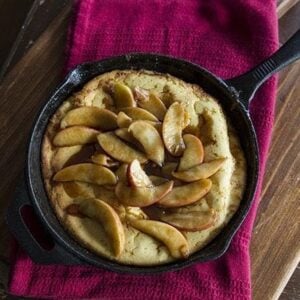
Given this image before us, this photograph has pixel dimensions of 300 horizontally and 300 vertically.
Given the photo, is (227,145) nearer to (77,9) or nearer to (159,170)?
(159,170)

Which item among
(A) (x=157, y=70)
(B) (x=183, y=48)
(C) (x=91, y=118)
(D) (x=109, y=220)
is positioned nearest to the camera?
(D) (x=109, y=220)

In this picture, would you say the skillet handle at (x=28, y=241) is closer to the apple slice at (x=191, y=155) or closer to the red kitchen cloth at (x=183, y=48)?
the red kitchen cloth at (x=183, y=48)

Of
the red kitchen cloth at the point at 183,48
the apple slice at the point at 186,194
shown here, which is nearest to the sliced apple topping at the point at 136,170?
the apple slice at the point at 186,194

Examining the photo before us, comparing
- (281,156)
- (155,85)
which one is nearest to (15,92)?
(155,85)

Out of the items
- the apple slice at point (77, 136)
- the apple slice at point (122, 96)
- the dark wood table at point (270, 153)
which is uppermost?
the apple slice at point (122, 96)

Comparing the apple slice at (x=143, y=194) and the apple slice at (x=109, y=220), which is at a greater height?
the apple slice at (x=143, y=194)

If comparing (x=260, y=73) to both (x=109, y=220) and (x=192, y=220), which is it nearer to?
(x=192, y=220)

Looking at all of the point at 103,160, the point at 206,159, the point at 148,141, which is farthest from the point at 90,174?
the point at 206,159
